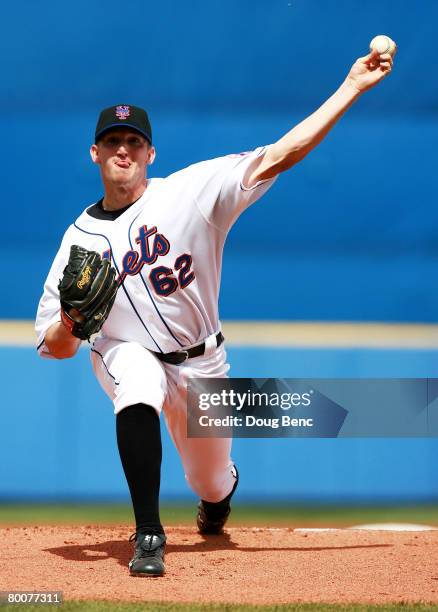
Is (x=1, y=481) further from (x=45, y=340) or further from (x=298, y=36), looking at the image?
(x=298, y=36)

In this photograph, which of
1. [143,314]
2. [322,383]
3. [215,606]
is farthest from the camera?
[322,383]

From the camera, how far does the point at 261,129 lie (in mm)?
3566

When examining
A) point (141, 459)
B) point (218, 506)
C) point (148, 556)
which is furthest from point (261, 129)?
point (148, 556)

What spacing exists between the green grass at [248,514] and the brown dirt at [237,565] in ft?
0.63

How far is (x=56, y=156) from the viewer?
361cm

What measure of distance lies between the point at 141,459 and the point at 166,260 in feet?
1.77

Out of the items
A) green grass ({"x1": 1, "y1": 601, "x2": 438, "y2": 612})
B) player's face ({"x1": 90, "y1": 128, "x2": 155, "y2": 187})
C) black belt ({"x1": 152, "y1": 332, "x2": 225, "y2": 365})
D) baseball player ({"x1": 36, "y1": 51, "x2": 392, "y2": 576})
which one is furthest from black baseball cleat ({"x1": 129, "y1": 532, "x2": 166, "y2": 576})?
player's face ({"x1": 90, "y1": 128, "x2": 155, "y2": 187})

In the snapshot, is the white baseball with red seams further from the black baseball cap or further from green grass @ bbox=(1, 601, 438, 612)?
green grass @ bbox=(1, 601, 438, 612)

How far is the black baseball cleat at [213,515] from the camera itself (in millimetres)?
3000

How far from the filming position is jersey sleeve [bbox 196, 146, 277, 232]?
2535 mm

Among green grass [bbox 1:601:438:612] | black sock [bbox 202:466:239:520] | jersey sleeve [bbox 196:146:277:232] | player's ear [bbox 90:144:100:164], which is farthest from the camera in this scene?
black sock [bbox 202:466:239:520]

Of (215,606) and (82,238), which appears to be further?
(82,238)

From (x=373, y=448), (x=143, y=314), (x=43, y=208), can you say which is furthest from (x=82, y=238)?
(x=373, y=448)

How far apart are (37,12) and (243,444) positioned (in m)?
1.74
